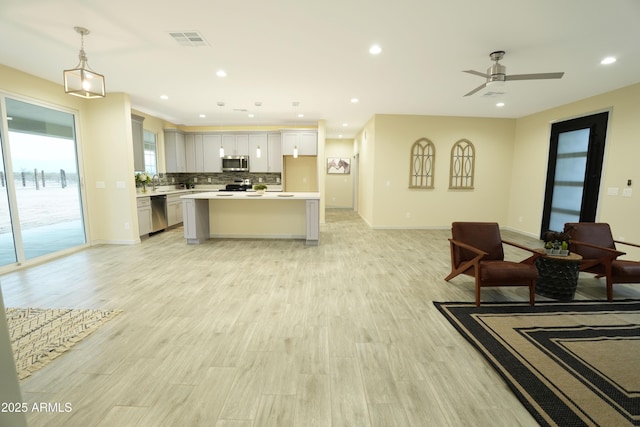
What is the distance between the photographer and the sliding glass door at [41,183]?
417 cm

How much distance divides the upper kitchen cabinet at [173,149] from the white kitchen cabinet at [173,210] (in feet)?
3.57

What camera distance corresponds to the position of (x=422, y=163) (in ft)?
23.6

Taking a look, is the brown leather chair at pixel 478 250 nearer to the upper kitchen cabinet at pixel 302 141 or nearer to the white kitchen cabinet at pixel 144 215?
the upper kitchen cabinet at pixel 302 141

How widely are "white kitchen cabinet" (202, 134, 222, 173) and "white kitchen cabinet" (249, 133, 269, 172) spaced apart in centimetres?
94

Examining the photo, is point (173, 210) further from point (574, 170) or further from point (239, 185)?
point (574, 170)

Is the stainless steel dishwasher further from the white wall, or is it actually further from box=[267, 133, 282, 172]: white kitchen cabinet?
the white wall

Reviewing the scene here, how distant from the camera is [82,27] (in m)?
2.99

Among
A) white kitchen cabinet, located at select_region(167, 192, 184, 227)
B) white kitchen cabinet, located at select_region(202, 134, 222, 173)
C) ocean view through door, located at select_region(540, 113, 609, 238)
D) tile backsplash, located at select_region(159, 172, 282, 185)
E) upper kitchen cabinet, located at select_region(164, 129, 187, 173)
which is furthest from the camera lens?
tile backsplash, located at select_region(159, 172, 282, 185)

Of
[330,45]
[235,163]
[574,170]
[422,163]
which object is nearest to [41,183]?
[235,163]

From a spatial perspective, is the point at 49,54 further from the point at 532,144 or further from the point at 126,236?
the point at 532,144

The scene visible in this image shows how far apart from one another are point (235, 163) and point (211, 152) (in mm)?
798

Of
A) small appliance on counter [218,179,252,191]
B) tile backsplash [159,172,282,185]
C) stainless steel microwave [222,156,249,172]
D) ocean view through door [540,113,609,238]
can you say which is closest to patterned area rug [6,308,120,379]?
small appliance on counter [218,179,252,191]

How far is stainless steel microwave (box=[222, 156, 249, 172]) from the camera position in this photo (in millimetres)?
8484

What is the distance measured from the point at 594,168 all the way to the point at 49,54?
28.1 feet
